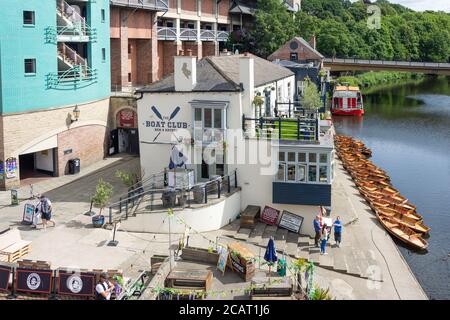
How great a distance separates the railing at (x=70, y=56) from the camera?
32469 millimetres

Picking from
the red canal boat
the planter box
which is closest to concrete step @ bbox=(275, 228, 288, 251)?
the planter box

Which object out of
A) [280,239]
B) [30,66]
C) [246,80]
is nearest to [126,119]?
[30,66]

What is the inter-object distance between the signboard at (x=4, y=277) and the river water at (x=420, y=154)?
48.0ft

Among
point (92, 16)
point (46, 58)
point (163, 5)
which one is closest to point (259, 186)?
point (46, 58)

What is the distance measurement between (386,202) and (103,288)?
1977 cm

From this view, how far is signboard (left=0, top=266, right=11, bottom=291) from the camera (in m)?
16.0

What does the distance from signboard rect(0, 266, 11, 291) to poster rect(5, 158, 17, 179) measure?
1272cm

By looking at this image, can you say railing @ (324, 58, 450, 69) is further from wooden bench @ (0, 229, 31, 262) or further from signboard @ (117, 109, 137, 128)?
wooden bench @ (0, 229, 31, 262)

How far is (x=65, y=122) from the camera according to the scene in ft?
101

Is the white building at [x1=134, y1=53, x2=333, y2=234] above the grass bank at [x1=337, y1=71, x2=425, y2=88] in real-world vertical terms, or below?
below

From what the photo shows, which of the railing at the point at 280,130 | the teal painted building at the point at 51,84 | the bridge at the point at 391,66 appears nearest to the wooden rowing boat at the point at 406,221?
the railing at the point at 280,130

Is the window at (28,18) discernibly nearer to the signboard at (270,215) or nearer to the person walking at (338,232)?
the signboard at (270,215)

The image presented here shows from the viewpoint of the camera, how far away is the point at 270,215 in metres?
24.5

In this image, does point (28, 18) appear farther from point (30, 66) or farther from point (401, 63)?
point (401, 63)
